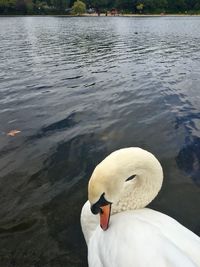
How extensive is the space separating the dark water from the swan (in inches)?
60.0

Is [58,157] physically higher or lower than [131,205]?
lower

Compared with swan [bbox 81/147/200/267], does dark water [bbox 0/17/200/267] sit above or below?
below

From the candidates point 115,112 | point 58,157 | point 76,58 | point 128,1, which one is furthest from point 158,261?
point 128,1

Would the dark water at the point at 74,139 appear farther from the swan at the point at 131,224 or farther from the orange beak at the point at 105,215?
the orange beak at the point at 105,215

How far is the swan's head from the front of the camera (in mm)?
4672

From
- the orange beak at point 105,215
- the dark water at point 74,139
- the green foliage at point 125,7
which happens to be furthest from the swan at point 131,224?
the green foliage at point 125,7

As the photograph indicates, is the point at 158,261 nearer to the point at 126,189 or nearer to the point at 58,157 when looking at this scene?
the point at 126,189

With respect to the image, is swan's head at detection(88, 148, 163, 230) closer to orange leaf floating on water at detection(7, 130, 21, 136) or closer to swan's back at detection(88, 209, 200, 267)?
swan's back at detection(88, 209, 200, 267)

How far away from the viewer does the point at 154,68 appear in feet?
73.2

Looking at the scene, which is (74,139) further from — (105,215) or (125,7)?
(125,7)

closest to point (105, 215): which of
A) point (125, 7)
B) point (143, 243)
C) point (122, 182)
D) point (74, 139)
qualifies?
point (122, 182)

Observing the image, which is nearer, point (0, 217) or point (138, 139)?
point (0, 217)

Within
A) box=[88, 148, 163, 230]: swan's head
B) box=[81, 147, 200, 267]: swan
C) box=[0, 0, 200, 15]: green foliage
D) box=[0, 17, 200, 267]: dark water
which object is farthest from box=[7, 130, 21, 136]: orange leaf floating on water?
box=[0, 0, 200, 15]: green foliage

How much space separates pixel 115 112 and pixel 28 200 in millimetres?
6787
